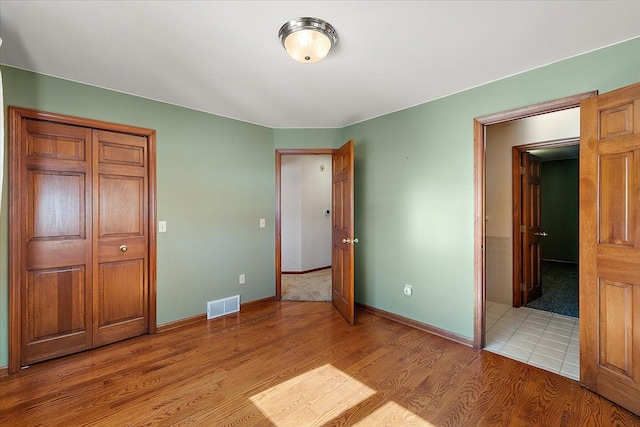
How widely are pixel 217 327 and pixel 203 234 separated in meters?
1.04

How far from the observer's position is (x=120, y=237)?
2758 millimetres

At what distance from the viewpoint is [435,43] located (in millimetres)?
1914

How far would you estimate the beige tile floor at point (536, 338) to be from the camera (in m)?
2.34

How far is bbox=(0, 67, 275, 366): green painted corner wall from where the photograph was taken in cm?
260

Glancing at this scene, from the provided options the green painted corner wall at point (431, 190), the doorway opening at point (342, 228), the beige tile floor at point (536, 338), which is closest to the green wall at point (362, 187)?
the green painted corner wall at point (431, 190)

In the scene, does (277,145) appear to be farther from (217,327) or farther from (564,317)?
(564,317)

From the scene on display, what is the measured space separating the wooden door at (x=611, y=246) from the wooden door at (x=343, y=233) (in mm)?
1860

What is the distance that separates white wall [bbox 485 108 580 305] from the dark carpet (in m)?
0.48

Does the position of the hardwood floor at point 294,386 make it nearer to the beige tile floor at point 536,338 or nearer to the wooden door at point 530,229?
the beige tile floor at point 536,338

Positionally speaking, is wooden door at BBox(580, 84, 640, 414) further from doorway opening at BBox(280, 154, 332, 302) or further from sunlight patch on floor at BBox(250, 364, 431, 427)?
doorway opening at BBox(280, 154, 332, 302)

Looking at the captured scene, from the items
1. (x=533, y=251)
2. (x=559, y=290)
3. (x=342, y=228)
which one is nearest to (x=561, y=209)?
(x=559, y=290)

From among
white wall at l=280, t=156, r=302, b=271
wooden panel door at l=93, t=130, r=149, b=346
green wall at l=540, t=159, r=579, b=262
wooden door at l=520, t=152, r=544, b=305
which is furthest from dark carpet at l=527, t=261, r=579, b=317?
wooden panel door at l=93, t=130, r=149, b=346

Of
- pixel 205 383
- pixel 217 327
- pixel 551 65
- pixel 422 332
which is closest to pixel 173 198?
pixel 217 327

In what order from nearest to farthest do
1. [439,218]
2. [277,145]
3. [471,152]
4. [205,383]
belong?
[205,383]
[471,152]
[439,218]
[277,145]
